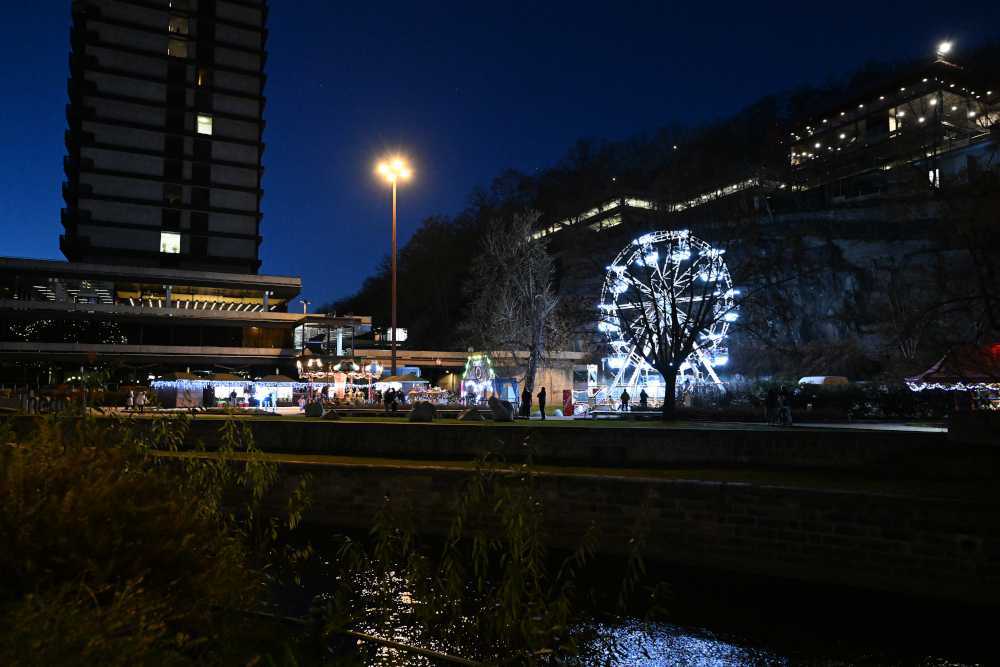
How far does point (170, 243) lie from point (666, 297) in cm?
5310

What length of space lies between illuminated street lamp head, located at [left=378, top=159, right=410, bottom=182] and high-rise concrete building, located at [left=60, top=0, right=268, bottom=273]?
4610cm

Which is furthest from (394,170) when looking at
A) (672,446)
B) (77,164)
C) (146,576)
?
(77,164)

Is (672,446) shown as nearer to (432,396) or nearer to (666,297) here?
(666,297)

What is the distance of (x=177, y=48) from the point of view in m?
67.8

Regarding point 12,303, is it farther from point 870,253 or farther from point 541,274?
point 870,253

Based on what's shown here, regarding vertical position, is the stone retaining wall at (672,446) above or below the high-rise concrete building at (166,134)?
below

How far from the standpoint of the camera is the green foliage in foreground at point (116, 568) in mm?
3496

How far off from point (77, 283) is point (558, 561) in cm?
5546

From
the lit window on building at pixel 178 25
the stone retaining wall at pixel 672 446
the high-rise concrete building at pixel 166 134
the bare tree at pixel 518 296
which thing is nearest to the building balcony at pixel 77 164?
the high-rise concrete building at pixel 166 134

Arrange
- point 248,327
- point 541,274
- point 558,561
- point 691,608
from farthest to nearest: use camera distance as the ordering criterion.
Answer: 1. point 248,327
2. point 541,274
3. point 558,561
4. point 691,608

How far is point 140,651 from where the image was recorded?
3354 mm

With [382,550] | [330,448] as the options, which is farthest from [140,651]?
[330,448]

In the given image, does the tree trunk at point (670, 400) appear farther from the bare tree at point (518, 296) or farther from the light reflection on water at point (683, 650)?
the light reflection on water at point (683, 650)

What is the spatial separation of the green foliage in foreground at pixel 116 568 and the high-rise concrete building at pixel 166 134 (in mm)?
66972
